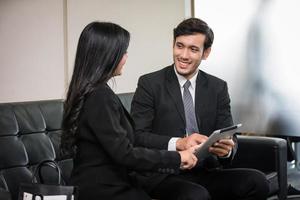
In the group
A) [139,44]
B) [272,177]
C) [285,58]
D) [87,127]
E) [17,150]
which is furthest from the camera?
[139,44]

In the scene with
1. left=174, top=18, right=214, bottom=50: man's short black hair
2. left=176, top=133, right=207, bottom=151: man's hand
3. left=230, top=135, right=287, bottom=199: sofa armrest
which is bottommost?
left=230, top=135, right=287, bottom=199: sofa armrest

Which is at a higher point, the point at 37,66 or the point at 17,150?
the point at 37,66

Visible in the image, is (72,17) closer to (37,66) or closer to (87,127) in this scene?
(37,66)

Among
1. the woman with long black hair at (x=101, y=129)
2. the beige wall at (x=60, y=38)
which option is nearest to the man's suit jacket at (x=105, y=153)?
the woman with long black hair at (x=101, y=129)

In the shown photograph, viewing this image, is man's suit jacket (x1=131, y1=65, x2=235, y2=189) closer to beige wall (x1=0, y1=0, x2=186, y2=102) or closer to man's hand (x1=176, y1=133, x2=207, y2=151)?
man's hand (x1=176, y1=133, x2=207, y2=151)

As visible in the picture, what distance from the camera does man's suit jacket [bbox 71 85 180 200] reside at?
60.3 inches

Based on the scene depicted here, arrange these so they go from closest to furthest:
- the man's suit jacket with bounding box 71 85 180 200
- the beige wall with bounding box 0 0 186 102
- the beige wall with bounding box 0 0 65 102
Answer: the man's suit jacket with bounding box 71 85 180 200 < the beige wall with bounding box 0 0 186 102 < the beige wall with bounding box 0 0 65 102

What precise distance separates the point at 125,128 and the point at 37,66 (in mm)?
2463

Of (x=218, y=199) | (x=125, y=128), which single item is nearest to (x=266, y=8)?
(x=218, y=199)

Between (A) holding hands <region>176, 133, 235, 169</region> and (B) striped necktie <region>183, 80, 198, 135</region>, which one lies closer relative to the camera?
(A) holding hands <region>176, 133, 235, 169</region>

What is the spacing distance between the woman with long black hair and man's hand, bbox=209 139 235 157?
0.38m

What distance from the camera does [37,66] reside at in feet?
12.8

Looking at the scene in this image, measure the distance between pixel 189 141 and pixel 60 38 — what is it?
2.06 meters

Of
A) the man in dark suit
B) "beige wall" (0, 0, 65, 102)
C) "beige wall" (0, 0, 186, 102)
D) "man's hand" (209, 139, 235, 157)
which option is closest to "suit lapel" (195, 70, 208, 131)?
the man in dark suit
